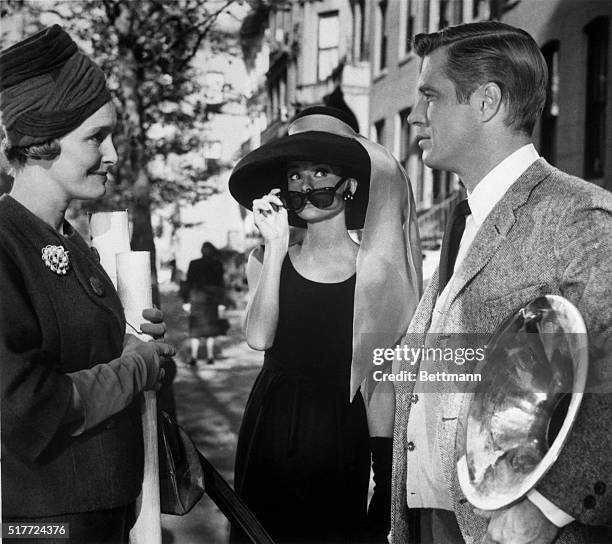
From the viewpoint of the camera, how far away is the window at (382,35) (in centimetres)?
223

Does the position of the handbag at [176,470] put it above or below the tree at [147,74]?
below

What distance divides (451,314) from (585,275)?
38 centimetres

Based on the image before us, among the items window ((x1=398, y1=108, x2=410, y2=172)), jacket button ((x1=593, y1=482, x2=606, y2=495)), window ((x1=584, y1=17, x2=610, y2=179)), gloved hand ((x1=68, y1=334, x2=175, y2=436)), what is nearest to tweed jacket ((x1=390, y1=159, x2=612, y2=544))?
jacket button ((x1=593, y1=482, x2=606, y2=495))

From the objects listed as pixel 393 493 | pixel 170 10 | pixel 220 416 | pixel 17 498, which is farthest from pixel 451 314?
pixel 170 10

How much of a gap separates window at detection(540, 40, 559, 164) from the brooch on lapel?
138 cm

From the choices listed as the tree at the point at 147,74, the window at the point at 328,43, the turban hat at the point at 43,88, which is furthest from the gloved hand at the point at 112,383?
the window at the point at 328,43

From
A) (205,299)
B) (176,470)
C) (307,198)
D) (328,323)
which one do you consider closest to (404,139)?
(307,198)

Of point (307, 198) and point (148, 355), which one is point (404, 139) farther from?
point (148, 355)

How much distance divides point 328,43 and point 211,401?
1.18 metres

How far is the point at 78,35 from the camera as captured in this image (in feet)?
7.14

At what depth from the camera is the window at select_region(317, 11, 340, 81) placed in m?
2.33

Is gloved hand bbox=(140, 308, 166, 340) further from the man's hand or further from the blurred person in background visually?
the man's hand

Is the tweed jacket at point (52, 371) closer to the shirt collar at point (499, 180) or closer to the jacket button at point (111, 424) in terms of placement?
the jacket button at point (111, 424)

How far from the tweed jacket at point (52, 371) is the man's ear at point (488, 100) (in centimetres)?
98
